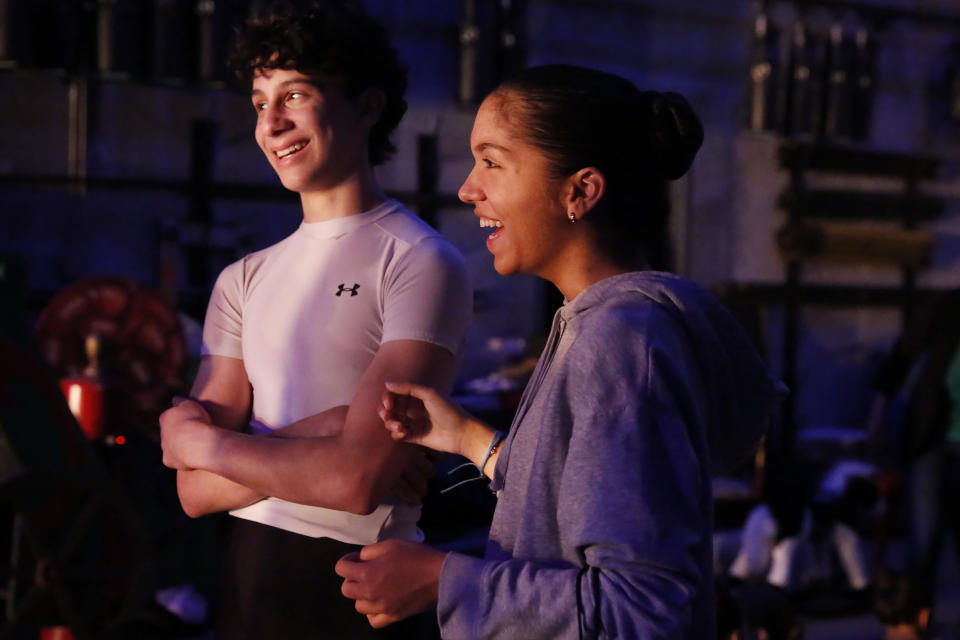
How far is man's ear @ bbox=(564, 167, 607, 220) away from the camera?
4.18 ft

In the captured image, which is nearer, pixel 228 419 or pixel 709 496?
pixel 709 496

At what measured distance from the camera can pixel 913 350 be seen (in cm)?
429

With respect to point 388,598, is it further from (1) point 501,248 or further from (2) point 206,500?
(2) point 206,500

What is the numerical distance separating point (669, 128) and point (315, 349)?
25.6 inches

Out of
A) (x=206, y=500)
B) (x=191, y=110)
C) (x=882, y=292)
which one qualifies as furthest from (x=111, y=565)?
Answer: (x=882, y=292)

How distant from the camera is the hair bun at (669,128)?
4.22ft

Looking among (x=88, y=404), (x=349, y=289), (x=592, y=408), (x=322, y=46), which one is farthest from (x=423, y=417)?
(x=88, y=404)

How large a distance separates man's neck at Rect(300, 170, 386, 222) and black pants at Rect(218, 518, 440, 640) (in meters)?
0.50

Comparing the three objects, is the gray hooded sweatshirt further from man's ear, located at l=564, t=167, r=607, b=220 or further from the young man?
the young man

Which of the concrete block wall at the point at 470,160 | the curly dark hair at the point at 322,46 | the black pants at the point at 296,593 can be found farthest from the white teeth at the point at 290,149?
the concrete block wall at the point at 470,160

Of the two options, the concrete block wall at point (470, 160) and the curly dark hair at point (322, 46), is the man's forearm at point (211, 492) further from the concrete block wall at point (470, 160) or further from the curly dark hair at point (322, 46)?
the concrete block wall at point (470, 160)

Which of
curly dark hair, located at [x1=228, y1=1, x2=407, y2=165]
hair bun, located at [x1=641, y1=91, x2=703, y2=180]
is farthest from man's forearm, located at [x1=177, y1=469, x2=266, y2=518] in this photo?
hair bun, located at [x1=641, y1=91, x2=703, y2=180]

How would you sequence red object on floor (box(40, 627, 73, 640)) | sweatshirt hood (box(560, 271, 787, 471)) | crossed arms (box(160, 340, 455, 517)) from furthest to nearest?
red object on floor (box(40, 627, 73, 640)) < crossed arms (box(160, 340, 455, 517)) < sweatshirt hood (box(560, 271, 787, 471))

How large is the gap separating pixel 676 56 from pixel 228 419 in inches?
279
